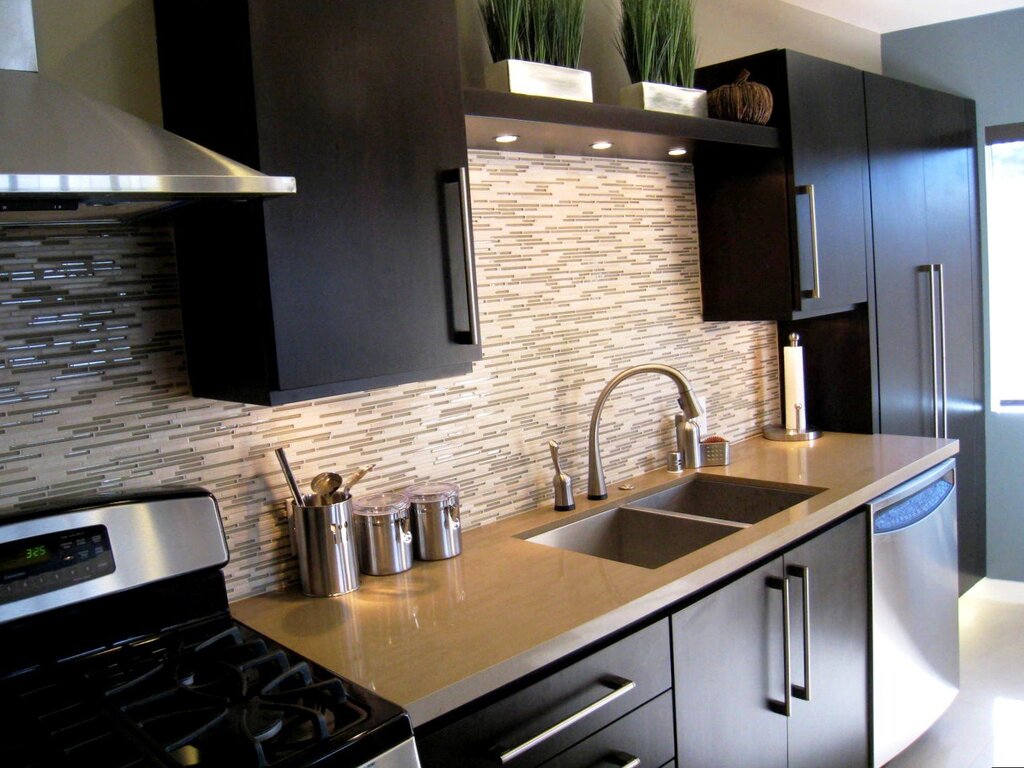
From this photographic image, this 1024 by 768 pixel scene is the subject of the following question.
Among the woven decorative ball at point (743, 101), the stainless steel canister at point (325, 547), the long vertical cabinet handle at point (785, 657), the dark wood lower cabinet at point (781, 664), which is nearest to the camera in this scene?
the stainless steel canister at point (325, 547)

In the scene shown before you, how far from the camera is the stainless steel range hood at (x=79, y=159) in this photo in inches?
44.5

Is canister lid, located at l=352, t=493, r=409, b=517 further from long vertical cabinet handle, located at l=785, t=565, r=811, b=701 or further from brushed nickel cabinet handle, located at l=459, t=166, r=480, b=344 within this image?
long vertical cabinet handle, located at l=785, t=565, r=811, b=701

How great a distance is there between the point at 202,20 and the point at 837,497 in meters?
1.82

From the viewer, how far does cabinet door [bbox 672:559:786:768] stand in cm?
176

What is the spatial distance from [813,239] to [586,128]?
1.03 metres

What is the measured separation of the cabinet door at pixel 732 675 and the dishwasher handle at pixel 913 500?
0.57m

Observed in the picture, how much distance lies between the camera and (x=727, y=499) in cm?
255

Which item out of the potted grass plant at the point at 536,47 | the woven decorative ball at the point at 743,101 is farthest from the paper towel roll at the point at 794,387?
the potted grass plant at the point at 536,47

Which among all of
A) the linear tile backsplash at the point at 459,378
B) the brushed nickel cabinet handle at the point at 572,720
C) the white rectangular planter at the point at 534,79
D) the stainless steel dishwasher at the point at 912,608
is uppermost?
the white rectangular planter at the point at 534,79

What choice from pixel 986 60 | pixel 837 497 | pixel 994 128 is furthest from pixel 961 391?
pixel 837 497

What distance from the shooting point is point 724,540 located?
1988 mm

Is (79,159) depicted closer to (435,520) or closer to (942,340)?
(435,520)

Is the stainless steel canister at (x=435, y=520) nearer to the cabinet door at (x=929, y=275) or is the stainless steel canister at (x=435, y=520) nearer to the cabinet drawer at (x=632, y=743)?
the cabinet drawer at (x=632, y=743)

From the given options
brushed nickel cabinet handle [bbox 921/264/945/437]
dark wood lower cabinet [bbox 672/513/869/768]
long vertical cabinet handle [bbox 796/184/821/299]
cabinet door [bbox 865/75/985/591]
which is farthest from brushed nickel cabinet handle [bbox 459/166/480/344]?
brushed nickel cabinet handle [bbox 921/264/945/437]
